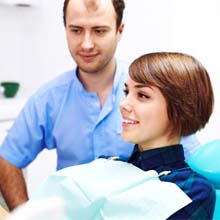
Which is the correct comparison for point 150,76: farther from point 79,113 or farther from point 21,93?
point 21,93

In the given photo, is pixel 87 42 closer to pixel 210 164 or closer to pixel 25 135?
pixel 25 135

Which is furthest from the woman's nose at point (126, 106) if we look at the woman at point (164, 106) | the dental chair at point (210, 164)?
the dental chair at point (210, 164)

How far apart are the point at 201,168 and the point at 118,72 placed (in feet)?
1.94

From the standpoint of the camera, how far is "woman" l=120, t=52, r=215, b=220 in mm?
1196

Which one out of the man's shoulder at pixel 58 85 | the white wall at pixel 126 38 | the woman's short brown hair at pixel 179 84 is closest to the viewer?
the woman's short brown hair at pixel 179 84

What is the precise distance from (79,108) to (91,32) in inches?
10.7

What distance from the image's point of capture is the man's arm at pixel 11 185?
5.21 ft

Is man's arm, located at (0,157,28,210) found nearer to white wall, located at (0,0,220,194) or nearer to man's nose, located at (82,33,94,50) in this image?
man's nose, located at (82,33,94,50)

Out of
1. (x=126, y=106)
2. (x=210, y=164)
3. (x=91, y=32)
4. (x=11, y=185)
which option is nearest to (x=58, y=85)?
(x=91, y=32)

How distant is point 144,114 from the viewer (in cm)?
120

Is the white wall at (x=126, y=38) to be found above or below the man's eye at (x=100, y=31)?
below

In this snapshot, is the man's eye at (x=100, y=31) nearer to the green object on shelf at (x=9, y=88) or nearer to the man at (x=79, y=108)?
the man at (x=79, y=108)

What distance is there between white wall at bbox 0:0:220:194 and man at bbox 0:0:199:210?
80cm

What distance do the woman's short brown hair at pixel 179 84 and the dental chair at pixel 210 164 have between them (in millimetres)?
77
